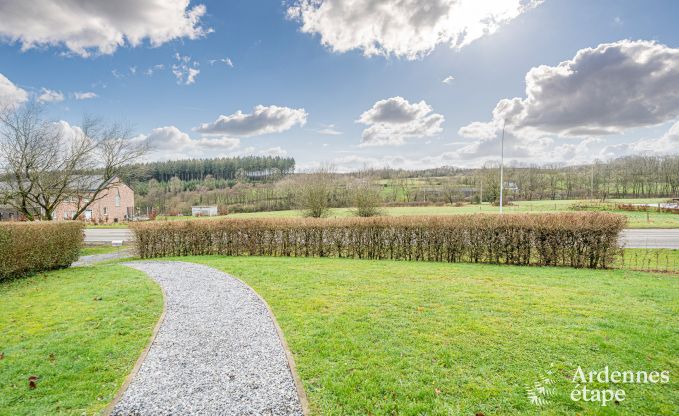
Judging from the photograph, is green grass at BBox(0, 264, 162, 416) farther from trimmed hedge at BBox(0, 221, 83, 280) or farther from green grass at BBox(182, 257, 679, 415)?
green grass at BBox(182, 257, 679, 415)

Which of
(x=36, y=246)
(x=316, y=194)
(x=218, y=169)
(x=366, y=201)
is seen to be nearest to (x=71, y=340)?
(x=36, y=246)

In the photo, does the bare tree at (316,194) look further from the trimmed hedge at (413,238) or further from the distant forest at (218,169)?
the distant forest at (218,169)

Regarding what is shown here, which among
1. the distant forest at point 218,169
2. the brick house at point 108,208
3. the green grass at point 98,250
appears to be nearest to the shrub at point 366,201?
the green grass at point 98,250

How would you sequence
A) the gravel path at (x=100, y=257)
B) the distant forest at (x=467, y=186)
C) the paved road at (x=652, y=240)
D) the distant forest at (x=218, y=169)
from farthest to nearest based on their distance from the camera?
1. the distant forest at (x=218, y=169)
2. the distant forest at (x=467, y=186)
3. the paved road at (x=652, y=240)
4. the gravel path at (x=100, y=257)

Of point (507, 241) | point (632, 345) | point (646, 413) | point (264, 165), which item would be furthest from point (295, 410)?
point (264, 165)

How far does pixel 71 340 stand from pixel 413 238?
11.0 meters

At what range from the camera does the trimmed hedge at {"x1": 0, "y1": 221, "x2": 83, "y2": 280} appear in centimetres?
1017

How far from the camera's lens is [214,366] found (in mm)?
4570

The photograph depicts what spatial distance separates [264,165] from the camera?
98688mm

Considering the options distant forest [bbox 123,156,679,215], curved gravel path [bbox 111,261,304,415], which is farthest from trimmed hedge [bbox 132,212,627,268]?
distant forest [bbox 123,156,679,215]

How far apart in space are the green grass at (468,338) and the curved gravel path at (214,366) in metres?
0.37

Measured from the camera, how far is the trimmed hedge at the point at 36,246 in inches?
400

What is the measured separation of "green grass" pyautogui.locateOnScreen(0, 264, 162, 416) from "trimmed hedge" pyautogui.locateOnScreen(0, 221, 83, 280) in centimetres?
174

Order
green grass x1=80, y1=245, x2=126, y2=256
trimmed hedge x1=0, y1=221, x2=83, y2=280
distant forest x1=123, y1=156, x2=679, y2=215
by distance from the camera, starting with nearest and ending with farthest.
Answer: trimmed hedge x1=0, y1=221, x2=83, y2=280, green grass x1=80, y1=245, x2=126, y2=256, distant forest x1=123, y1=156, x2=679, y2=215
